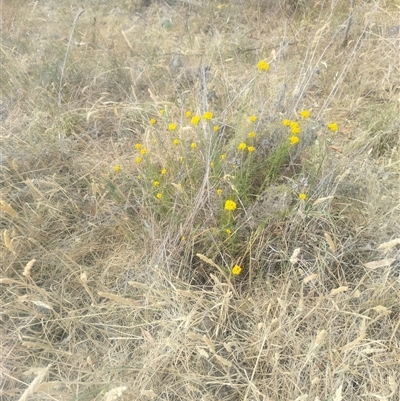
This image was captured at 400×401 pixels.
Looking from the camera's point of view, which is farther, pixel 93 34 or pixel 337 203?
pixel 93 34

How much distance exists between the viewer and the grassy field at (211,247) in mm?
1358

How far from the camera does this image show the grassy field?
1358mm

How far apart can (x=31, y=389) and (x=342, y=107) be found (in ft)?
6.95

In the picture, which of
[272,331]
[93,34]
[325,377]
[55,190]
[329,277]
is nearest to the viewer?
[325,377]

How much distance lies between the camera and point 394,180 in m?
1.88

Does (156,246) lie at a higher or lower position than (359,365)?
higher

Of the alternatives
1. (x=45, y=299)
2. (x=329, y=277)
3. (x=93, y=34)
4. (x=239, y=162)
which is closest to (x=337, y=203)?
(x=329, y=277)

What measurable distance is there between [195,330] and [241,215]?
1.64ft

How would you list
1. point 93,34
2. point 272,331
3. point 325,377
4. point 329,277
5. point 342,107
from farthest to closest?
point 93,34, point 342,107, point 329,277, point 272,331, point 325,377

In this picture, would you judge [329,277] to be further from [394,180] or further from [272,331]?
[394,180]

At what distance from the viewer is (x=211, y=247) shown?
1.57m

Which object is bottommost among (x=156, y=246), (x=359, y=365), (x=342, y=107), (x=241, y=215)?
(x=359, y=365)

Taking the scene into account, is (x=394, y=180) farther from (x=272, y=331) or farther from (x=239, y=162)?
(x=272, y=331)

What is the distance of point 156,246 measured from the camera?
66.4 inches
